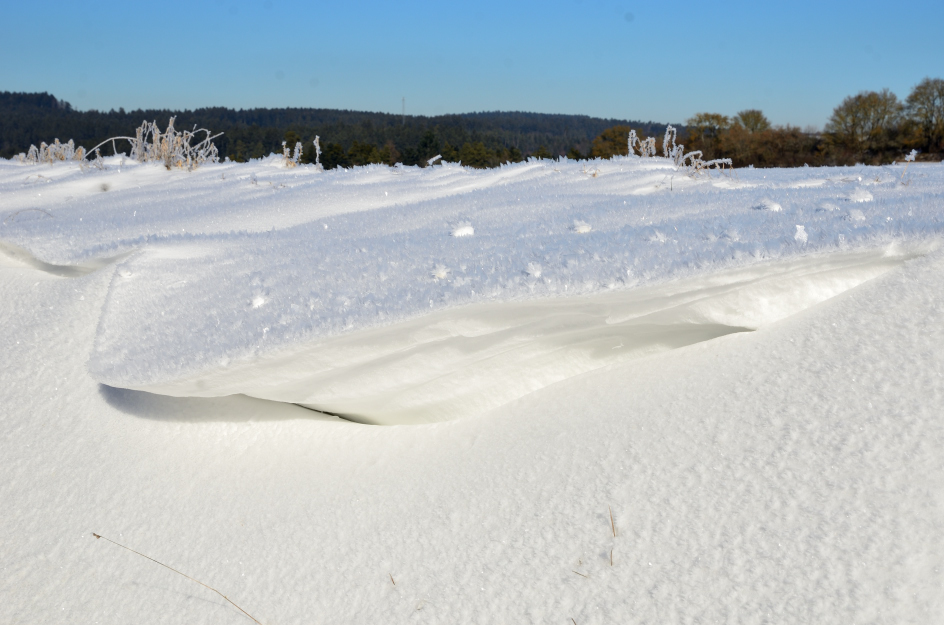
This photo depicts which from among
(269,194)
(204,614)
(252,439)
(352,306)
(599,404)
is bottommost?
(204,614)

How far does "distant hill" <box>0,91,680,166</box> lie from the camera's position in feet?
173

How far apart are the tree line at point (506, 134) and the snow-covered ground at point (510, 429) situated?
2965 millimetres

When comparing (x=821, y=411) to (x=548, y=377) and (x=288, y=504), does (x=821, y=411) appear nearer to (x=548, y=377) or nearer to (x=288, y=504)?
(x=548, y=377)

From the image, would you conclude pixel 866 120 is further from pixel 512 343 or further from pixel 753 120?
pixel 512 343

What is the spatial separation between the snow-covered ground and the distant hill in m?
43.0

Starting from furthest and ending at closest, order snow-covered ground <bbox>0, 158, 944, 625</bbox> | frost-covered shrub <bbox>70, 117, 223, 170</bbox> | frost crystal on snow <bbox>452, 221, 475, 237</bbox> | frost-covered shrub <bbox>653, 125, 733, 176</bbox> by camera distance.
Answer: frost-covered shrub <bbox>70, 117, 223, 170</bbox> → frost-covered shrub <bbox>653, 125, 733, 176</bbox> → frost crystal on snow <bbox>452, 221, 475, 237</bbox> → snow-covered ground <bbox>0, 158, 944, 625</bbox>

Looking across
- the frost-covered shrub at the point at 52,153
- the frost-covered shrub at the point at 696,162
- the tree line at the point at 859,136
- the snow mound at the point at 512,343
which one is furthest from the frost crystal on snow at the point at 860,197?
the tree line at the point at 859,136

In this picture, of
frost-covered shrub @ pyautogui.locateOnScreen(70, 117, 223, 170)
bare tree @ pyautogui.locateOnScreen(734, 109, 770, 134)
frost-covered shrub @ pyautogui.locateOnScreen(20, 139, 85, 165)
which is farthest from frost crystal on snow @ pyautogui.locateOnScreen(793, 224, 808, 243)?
bare tree @ pyautogui.locateOnScreen(734, 109, 770, 134)

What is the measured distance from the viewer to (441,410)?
1268 mm

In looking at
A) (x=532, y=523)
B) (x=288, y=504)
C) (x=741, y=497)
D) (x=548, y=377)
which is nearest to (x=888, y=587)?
(x=741, y=497)

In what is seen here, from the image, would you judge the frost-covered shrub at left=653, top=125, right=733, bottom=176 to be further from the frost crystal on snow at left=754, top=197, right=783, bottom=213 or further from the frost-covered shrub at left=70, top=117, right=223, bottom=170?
the frost-covered shrub at left=70, top=117, right=223, bottom=170

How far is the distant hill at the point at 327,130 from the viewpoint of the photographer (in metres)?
52.8

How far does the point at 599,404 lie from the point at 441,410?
354 millimetres

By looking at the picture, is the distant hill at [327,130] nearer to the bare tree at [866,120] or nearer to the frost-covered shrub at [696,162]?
the bare tree at [866,120]
